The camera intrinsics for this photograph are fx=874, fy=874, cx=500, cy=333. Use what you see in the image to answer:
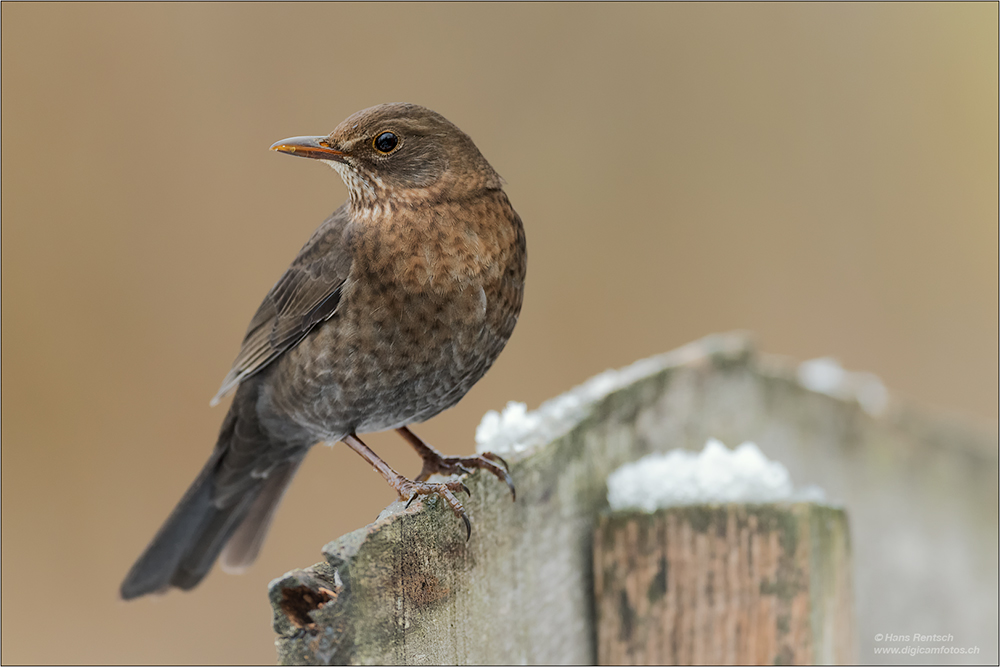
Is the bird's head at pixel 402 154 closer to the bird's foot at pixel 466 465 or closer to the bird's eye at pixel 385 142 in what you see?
the bird's eye at pixel 385 142

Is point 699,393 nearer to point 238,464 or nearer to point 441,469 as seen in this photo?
point 441,469

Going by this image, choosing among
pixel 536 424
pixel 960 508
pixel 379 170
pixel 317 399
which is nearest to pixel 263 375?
pixel 317 399

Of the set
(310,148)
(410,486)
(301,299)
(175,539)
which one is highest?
(310,148)

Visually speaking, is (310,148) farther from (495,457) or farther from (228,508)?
(228,508)

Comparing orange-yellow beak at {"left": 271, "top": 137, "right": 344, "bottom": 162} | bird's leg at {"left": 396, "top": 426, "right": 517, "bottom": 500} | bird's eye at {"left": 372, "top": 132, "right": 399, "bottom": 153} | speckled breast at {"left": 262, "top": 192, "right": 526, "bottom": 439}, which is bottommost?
bird's leg at {"left": 396, "top": 426, "right": 517, "bottom": 500}

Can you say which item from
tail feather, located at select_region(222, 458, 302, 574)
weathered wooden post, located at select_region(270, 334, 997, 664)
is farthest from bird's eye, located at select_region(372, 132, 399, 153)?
tail feather, located at select_region(222, 458, 302, 574)

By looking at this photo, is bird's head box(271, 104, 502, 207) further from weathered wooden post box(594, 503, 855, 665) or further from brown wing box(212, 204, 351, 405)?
weathered wooden post box(594, 503, 855, 665)

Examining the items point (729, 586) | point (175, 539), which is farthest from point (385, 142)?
point (175, 539)
